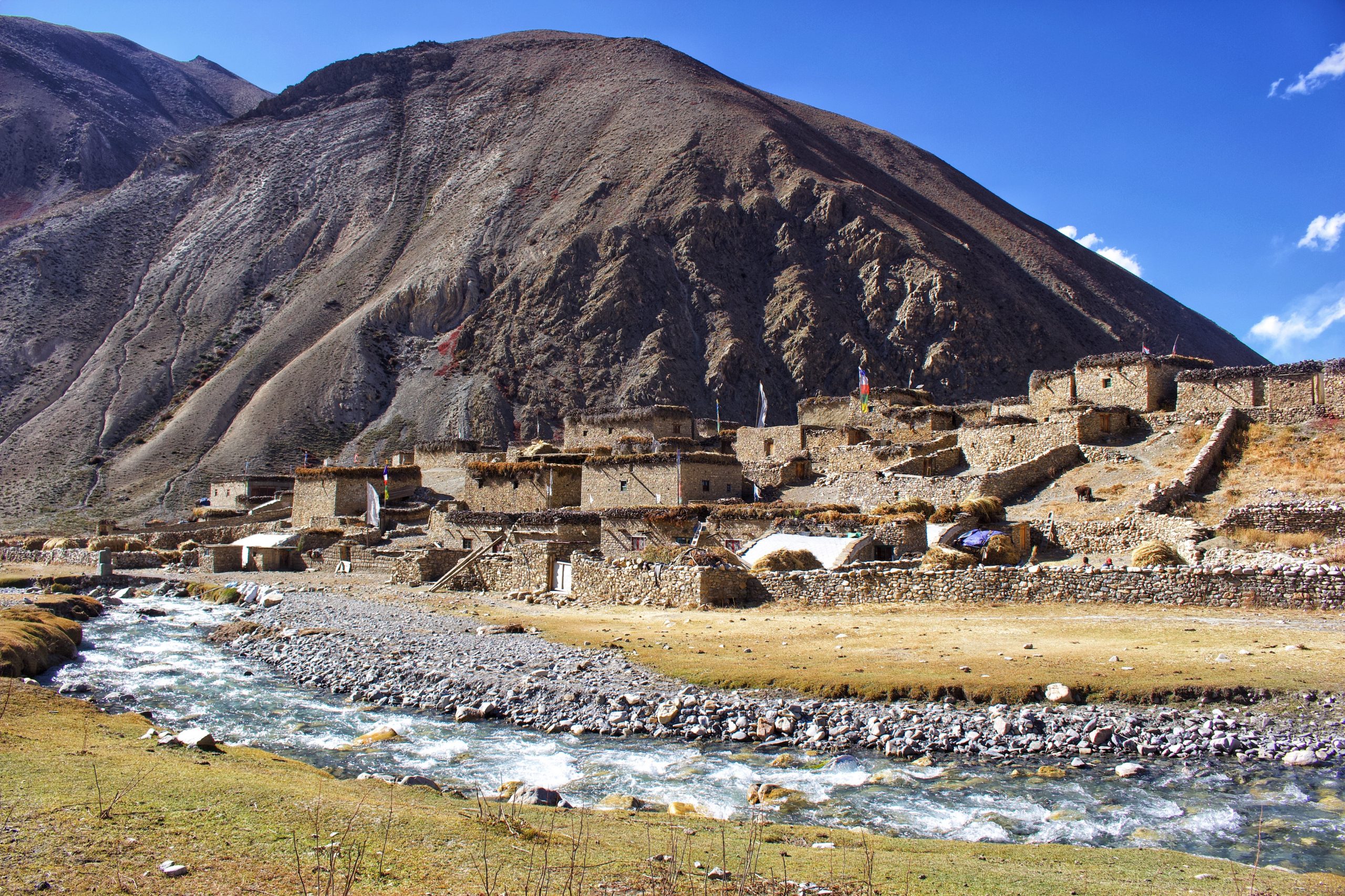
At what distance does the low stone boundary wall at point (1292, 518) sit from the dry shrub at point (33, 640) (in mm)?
22853

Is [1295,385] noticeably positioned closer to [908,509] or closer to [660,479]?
[908,509]

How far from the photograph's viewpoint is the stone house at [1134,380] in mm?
30938

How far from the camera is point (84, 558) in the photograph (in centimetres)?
3997

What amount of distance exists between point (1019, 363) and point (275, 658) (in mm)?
78221

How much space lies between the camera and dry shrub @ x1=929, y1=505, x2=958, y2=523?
2298 cm

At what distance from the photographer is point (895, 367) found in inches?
3354

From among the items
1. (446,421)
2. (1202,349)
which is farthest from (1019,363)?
(446,421)

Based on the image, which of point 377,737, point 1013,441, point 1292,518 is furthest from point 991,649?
point 1013,441

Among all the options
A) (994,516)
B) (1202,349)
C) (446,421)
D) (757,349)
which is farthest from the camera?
(1202,349)

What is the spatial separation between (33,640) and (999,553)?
1997 cm

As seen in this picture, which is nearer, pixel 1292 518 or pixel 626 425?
pixel 1292 518

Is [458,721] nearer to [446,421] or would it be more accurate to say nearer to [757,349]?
[446,421]

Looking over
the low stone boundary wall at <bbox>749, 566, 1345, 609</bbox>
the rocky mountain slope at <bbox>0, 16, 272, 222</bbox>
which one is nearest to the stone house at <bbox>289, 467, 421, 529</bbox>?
the low stone boundary wall at <bbox>749, 566, 1345, 609</bbox>

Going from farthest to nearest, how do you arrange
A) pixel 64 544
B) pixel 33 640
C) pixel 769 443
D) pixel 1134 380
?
pixel 64 544, pixel 769 443, pixel 1134 380, pixel 33 640
